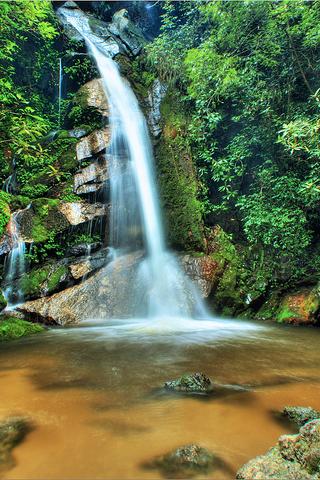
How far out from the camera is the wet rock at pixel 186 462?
5.65 ft

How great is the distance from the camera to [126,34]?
14578 millimetres

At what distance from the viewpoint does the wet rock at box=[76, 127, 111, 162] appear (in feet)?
34.7

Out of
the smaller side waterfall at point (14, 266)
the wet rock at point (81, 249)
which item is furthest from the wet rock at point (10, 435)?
the wet rock at point (81, 249)

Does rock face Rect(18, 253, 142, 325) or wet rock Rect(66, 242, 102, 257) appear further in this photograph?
wet rock Rect(66, 242, 102, 257)

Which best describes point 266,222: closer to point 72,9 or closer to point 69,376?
point 69,376

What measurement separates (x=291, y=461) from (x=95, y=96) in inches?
491

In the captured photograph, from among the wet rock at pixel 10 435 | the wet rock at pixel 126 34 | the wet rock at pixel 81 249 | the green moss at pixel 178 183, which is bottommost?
the wet rock at pixel 10 435

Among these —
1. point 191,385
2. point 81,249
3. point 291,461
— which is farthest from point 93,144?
point 291,461

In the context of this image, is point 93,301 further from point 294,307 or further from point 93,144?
point 93,144

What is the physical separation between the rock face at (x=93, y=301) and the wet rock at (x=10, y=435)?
5328 mm

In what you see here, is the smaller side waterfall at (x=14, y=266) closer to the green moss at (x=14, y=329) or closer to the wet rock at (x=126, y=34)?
the green moss at (x=14, y=329)

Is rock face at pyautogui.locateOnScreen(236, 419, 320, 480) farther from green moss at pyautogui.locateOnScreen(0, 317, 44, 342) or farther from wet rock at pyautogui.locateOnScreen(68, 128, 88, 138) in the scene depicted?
wet rock at pyautogui.locateOnScreen(68, 128, 88, 138)

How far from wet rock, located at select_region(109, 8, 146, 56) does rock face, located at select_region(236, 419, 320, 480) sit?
624 inches

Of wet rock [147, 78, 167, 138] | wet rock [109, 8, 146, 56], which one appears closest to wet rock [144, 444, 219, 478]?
wet rock [147, 78, 167, 138]
